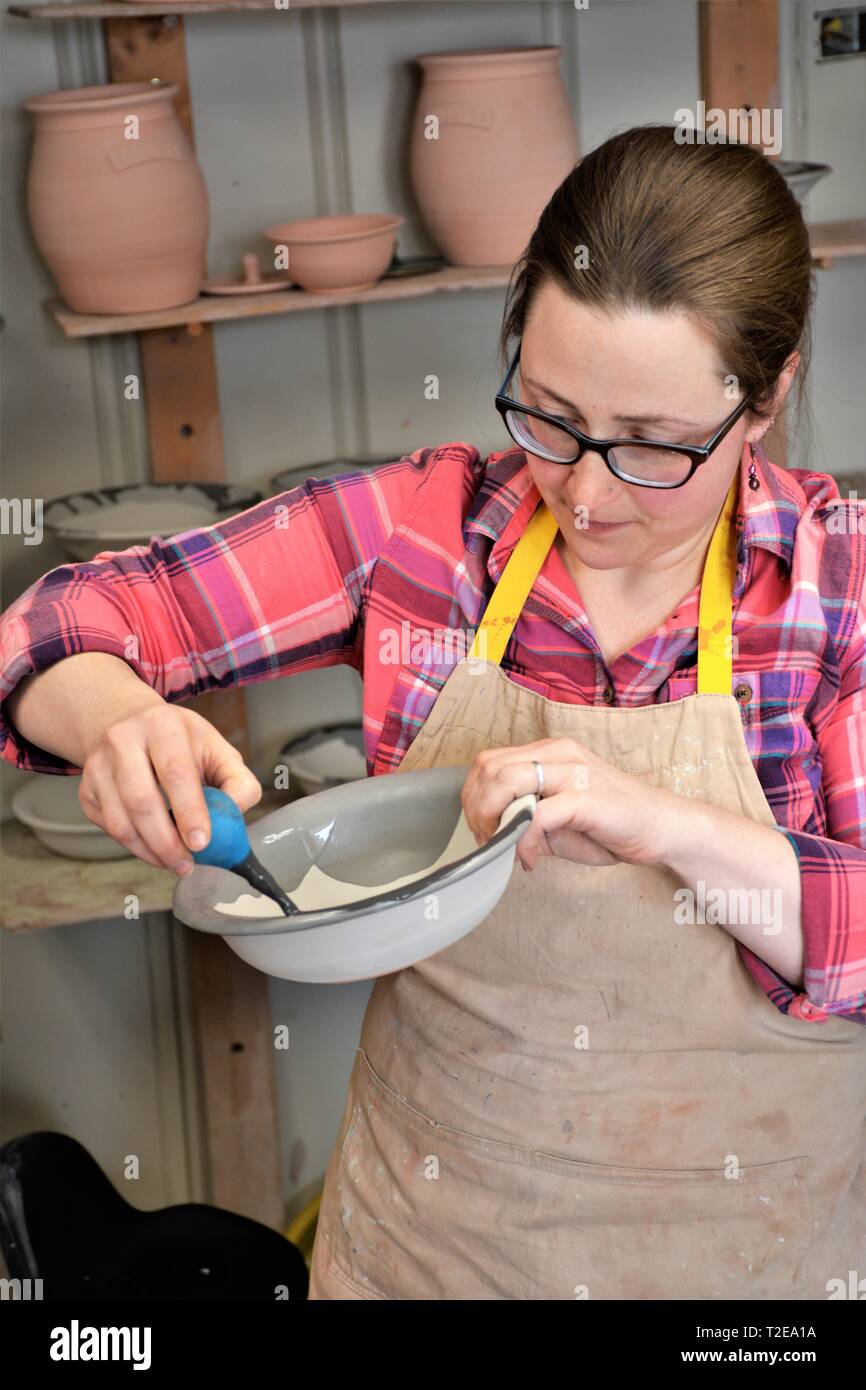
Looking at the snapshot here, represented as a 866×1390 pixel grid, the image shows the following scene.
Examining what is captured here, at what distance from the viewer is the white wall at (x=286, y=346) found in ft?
7.12

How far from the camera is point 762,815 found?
1312 mm

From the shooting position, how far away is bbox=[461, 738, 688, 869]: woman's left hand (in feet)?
3.65

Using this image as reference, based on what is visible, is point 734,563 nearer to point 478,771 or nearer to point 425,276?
point 478,771

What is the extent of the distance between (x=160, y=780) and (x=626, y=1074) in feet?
1.83

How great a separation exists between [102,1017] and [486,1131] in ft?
4.42

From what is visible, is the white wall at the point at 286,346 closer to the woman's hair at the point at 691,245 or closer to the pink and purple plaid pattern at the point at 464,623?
the pink and purple plaid pattern at the point at 464,623

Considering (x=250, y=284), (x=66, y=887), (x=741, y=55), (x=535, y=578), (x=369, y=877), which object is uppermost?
(x=741, y=55)

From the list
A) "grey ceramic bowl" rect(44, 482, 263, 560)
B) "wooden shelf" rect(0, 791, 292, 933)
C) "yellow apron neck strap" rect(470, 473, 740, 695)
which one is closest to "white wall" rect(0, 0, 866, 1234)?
"grey ceramic bowl" rect(44, 482, 263, 560)

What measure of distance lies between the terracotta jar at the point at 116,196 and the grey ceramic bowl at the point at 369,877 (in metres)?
1.00

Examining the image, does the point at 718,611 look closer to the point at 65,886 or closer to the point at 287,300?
the point at 287,300

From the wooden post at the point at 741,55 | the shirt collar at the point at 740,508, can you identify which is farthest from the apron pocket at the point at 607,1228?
the wooden post at the point at 741,55

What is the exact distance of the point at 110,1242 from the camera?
2.19 meters

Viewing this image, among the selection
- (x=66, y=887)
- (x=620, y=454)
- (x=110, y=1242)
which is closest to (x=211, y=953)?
(x=66, y=887)
